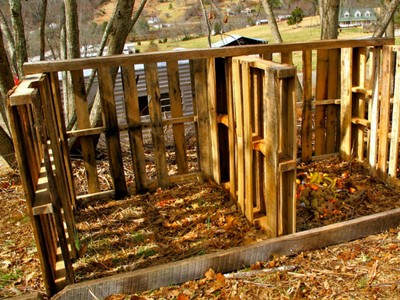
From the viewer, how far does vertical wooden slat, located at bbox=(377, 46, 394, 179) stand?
15.3ft

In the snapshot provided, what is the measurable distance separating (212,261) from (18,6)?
4590 millimetres

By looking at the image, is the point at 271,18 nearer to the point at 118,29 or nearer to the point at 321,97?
the point at 321,97

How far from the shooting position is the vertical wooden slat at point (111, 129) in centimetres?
446

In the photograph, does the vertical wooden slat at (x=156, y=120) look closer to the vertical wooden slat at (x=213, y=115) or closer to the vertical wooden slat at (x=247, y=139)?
the vertical wooden slat at (x=213, y=115)

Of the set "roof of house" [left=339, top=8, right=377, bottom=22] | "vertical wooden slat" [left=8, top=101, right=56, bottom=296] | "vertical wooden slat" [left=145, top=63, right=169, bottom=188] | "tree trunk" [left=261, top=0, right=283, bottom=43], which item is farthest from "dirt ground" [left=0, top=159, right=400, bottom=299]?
"roof of house" [left=339, top=8, right=377, bottom=22]

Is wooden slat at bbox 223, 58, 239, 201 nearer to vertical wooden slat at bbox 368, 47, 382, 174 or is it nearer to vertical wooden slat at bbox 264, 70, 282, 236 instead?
vertical wooden slat at bbox 264, 70, 282, 236

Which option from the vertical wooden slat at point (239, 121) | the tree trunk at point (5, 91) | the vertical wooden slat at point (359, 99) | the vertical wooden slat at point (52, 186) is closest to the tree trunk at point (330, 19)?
the vertical wooden slat at point (359, 99)

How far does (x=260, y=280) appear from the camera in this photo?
10.4 ft

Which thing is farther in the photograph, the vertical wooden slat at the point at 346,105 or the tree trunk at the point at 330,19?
the tree trunk at the point at 330,19

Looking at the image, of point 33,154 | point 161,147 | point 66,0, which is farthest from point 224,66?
point 66,0

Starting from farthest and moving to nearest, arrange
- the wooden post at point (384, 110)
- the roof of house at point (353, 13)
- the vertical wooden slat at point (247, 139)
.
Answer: the roof of house at point (353, 13) < the wooden post at point (384, 110) < the vertical wooden slat at point (247, 139)

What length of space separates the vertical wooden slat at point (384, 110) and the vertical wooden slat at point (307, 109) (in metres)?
0.91

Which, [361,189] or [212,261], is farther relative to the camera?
[361,189]

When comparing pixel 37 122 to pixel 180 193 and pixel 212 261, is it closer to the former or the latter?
pixel 212 261
